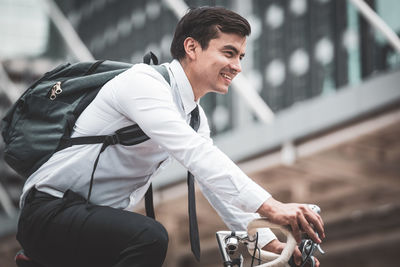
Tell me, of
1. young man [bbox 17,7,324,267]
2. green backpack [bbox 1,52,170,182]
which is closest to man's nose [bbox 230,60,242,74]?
young man [bbox 17,7,324,267]

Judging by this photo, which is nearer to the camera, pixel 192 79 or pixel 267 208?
pixel 267 208

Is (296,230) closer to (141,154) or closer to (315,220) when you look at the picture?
(315,220)

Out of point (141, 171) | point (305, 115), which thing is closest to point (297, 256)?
point (141, 171)

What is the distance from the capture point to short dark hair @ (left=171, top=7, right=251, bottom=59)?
2.46 m

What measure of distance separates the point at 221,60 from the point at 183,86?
171 millimetres

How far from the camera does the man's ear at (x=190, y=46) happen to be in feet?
8.30

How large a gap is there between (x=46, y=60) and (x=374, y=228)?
77.5 feet

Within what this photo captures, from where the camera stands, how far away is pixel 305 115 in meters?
10.7

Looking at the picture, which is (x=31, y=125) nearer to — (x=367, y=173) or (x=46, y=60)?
(x=367, y=173)

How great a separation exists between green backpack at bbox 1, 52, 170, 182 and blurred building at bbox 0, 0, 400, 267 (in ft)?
24.5

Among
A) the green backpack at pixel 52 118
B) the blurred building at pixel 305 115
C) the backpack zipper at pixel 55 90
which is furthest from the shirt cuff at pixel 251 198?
the blurred building at pixel 305 115

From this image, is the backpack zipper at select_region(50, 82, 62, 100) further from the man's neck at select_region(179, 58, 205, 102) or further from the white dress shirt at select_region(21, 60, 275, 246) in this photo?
the man's neck at select_region(179, 58, 205, 102)

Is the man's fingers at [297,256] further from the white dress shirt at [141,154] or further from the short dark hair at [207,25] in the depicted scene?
the short dark hair at [207,25]

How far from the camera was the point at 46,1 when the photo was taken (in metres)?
20.4
